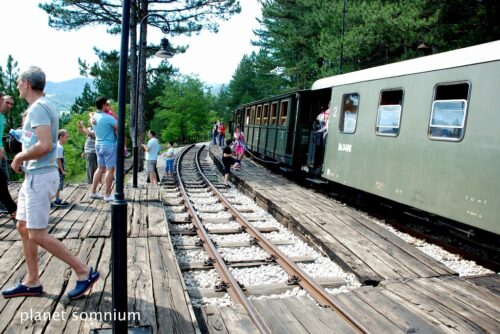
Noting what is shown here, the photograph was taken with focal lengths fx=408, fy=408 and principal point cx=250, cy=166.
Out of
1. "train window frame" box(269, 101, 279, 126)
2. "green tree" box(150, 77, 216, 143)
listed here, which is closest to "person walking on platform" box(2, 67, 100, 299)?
"train window frame" box(269, 101, 279, 126)

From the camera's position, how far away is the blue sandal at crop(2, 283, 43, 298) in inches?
139

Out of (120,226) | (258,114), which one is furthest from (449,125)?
(258,114)

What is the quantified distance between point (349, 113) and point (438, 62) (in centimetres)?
287

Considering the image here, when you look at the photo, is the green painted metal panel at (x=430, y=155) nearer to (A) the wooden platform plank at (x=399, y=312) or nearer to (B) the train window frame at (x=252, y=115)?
(A) the wooden platform plank at (x=399, y=312)

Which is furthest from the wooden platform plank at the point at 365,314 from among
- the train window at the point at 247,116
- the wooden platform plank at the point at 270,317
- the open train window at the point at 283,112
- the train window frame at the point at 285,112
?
the train window at the point at 247,116

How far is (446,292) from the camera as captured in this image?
4582 millimetres

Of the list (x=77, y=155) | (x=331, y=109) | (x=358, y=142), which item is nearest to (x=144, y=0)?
(x=331, y=109)

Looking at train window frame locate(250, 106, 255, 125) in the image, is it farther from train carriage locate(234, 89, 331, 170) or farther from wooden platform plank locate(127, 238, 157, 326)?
wooden platform plank locate(127, 238, 157, 326)

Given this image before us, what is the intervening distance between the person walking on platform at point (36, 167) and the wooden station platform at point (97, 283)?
390 millimetres

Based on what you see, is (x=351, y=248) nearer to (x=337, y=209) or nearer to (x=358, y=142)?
(x=337, y=209)

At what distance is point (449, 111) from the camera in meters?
6.39

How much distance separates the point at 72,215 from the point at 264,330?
173 inches

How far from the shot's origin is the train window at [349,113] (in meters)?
9.09

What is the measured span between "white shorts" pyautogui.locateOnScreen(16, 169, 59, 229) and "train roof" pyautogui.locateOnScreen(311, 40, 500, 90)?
18.8 ft
